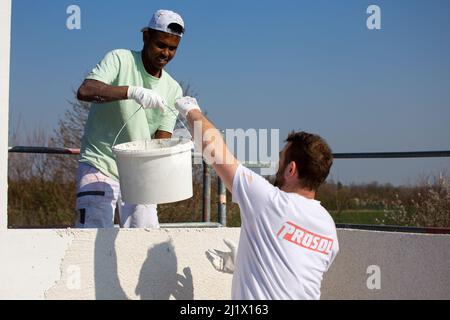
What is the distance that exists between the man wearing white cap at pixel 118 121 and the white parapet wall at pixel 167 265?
1.13 ft

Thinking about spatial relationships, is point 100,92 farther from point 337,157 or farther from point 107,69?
point 337,157

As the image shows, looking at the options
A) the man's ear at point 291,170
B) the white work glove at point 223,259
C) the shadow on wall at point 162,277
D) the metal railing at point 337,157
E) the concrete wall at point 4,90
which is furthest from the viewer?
the metal railing at point 337,157

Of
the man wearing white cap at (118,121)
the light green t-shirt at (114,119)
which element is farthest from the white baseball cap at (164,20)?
the light green t-shirt at (114,119)

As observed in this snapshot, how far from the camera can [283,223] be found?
2465mm

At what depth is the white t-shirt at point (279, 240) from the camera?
2465 mm

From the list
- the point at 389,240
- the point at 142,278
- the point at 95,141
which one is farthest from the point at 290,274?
the point at 95,141

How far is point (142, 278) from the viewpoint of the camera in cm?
344

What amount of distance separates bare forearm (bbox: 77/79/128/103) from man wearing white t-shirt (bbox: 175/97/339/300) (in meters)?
0.91

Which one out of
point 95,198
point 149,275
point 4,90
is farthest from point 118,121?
point 149,275

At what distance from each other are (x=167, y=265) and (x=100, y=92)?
1.01 meters

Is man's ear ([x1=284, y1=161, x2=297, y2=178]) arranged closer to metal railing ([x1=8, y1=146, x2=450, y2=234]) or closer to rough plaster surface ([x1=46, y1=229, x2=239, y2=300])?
rough plaster surface ([x1=46, y1=229, x2=239, y2=300])

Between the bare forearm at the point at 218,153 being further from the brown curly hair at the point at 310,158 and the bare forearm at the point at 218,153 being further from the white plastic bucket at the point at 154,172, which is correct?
the white plastic bucket at the point at 154,172
